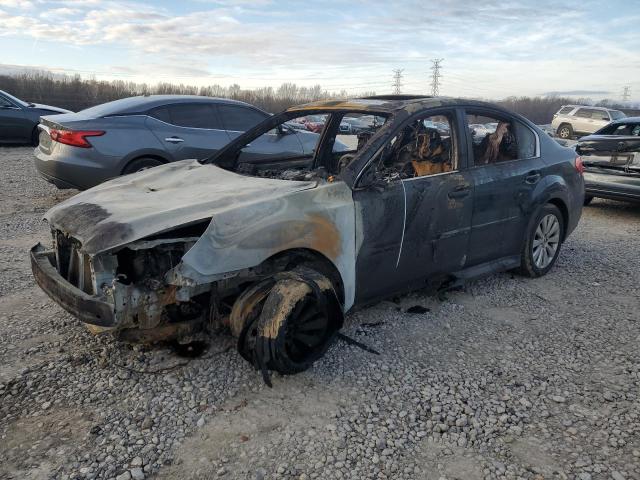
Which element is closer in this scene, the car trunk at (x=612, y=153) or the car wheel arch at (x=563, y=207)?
the car wheel arch at (x=563, y=207)

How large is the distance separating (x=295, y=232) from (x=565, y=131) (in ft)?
83.6

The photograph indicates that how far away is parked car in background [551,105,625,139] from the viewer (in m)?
23.9

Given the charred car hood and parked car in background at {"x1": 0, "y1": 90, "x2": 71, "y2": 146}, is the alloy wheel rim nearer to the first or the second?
the charred car hood

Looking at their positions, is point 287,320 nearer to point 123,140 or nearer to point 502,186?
point 502,186

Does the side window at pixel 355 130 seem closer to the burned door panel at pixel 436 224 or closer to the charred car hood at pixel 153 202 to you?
the burned door panel at pixel 436 224

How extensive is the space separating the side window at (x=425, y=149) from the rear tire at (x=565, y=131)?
77.6 ft

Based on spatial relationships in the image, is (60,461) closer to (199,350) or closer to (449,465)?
(199,350)

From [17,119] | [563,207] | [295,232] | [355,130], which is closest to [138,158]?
[355,130]

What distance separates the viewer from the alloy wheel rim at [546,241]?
5.00m

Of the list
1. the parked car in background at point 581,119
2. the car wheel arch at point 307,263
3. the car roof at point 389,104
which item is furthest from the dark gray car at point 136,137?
the parked car in background at point 581,119

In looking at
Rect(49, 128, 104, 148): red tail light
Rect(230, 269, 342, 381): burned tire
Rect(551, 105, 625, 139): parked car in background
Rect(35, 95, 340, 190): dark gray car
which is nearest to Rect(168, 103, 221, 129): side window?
Rect(35, 95, 340, 190): dark gray car

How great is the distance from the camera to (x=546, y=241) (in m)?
5.11

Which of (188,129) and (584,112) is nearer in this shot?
(188,129)

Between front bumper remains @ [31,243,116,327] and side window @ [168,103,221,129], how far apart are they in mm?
3989
